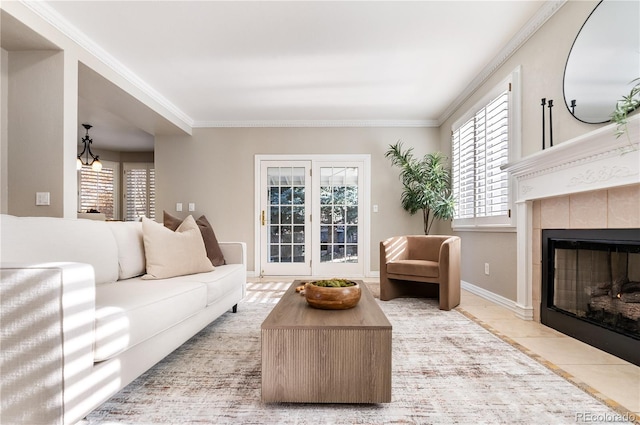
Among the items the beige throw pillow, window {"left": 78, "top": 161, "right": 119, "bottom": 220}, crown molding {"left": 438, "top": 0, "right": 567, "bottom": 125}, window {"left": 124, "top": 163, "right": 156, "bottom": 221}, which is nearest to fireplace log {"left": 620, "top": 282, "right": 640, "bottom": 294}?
crown molding {"left": 438, "top": 0, "right": 567, "bottom": 125}

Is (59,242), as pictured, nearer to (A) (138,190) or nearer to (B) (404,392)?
(B) (404,392)

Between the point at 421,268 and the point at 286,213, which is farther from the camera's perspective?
the point at 286,213

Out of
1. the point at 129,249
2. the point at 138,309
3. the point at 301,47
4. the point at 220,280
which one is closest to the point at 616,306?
the point at 220,280

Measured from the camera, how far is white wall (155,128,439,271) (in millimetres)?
5438

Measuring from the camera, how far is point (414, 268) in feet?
11.6

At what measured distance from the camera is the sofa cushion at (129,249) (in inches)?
94.3

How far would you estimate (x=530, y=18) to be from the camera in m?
2.79

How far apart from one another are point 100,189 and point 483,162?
728 centimetres

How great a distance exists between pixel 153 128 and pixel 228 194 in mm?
1443

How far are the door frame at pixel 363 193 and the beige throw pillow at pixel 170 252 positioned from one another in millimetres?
2738

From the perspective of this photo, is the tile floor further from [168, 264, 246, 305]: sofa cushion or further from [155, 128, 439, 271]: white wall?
[155, 128, 439, 271]: white wall

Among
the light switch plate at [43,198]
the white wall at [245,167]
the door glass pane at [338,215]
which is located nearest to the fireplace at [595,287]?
the white wall at [245,167]

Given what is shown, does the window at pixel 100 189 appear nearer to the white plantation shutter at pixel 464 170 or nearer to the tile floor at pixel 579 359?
the white plantation shutter at pixel 464 170

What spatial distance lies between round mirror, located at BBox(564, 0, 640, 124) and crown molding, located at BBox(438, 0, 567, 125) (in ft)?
1.45
